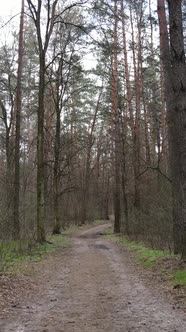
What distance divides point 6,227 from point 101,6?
8158 millimetres

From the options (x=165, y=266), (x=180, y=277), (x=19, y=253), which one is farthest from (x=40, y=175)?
(x=180, y=277)

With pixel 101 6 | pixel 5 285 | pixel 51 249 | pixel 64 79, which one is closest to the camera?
pixel 5 285

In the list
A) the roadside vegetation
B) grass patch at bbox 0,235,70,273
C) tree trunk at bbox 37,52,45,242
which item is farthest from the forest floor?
tree trunk at bbox 37,52,45,242

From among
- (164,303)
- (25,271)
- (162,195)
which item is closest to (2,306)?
(164,303)

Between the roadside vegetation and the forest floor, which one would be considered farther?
the roadside vegetation

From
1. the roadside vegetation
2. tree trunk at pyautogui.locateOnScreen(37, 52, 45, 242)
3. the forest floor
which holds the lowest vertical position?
the forest floor

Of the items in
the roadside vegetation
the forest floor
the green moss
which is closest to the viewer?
the forest floor

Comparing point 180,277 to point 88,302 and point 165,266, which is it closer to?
point 165,266

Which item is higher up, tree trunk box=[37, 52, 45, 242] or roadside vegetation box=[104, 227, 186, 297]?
tree trunk box=[37, 52, 45, 242]

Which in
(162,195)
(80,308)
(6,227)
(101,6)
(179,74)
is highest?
(101,6)

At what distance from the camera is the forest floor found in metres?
5.58

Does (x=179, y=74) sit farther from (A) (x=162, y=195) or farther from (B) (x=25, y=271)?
(A) (x=162, y=195)

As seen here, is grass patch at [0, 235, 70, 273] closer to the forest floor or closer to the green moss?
the forest floor

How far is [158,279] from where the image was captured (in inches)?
351
